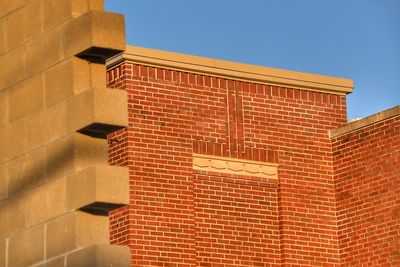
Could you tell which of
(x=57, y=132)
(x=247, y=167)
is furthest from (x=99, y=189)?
(x=247, y=167)

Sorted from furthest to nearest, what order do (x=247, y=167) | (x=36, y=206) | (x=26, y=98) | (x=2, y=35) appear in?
(x=247, y=167)
(x=2, y=35)
(x=26, y=98)
(x=36, y=206)

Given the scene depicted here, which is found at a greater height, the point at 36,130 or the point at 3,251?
the point at 36,130

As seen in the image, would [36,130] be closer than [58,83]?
No

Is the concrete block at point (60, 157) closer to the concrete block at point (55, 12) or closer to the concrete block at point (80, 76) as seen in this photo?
the concrete block at point (80, 76)

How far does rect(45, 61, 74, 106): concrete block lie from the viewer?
12.2 meters

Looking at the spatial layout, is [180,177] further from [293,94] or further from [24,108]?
[24,108]

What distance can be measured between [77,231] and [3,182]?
1.46 meters

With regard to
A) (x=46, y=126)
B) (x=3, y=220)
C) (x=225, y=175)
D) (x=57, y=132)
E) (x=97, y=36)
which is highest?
(x=225, y=175)

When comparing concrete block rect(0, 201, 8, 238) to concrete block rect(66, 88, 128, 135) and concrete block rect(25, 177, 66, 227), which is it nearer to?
concrete block rect(25, 177, 66, 227)

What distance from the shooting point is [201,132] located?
75.6 feet

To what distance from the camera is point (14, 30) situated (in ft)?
43.4

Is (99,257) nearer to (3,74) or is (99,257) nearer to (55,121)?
(55,121)

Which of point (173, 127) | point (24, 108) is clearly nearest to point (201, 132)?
point (173, 127)

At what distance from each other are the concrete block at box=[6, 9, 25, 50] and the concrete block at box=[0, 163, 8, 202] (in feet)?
4.11
